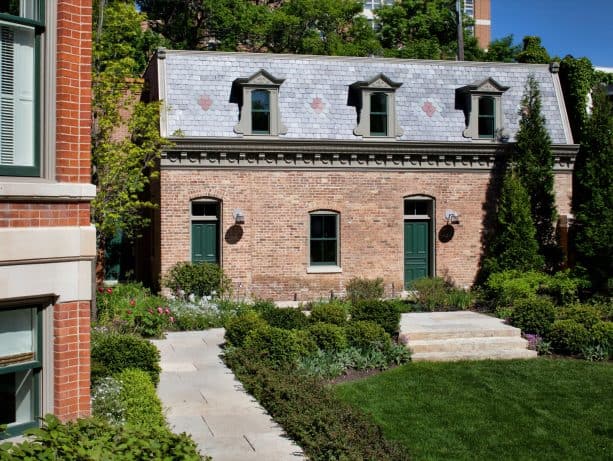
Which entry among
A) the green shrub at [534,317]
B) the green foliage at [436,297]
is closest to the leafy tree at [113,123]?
the green foliage at [436,297]

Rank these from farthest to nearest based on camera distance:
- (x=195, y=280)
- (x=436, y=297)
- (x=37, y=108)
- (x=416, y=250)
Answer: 1. (x=416, y=250)
2. (x=195, y=280)
3. (x=436, y=297)
4. (x=37, y=108)

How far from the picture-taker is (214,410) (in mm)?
11492

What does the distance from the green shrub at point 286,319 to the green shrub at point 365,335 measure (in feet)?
3.86

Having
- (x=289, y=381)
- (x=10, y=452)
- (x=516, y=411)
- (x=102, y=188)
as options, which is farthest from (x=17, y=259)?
(x=102, y=188)

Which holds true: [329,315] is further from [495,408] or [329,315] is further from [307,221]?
[307,221]

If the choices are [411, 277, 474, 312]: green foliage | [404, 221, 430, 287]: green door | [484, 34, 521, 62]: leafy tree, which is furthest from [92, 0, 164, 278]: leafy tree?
[484, 34, 521, 62]: leafy tree

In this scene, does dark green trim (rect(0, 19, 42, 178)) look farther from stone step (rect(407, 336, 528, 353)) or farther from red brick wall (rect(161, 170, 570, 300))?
red brick wall (rect(161, 170, 570, 300))

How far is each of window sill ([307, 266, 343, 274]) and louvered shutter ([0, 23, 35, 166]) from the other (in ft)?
54.3

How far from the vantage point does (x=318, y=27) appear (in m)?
40.7

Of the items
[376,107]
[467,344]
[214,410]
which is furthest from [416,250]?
[214,410]

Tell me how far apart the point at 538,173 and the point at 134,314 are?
43.7ft

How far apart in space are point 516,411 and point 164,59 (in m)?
15.4

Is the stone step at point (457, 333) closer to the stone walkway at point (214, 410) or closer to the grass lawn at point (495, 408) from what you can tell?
the grass lawn at point (495, 408)

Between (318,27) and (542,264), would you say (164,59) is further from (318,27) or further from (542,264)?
(318,27)
